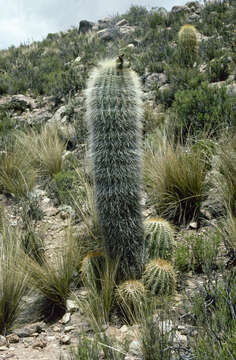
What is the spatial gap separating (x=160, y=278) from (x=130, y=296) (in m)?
0.29

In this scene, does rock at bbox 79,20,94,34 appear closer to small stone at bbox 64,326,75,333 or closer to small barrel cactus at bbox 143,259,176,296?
small barrel cactus at bbox 143,259,176,296

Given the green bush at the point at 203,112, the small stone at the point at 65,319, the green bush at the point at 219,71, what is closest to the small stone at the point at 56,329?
the small stone at the point at 65,319

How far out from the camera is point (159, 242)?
331 cm

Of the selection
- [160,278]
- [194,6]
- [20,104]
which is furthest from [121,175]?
[194,6]

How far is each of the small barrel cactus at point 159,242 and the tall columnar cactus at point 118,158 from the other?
0.28 feet

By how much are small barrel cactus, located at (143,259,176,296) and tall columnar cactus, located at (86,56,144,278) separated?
18cm

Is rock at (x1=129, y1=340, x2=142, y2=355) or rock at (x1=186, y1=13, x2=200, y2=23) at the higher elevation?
rock at (x1=186, y1=13, x2=200, y2=23)

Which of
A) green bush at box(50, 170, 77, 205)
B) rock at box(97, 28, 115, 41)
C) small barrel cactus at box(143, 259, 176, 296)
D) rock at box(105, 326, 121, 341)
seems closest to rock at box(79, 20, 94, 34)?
rock at box(97, 28, 115, 41)

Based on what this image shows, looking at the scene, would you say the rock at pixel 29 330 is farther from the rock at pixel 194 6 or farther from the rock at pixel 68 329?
the rock at pixel 194 6

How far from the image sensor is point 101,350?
2465mm

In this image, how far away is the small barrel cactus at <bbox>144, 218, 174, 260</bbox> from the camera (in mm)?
3307

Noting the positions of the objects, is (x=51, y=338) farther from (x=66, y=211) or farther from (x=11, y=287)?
(x=66, y=211)

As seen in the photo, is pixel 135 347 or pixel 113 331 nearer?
pixel 135 347

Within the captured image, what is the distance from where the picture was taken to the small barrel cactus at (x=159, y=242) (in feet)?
10.8
